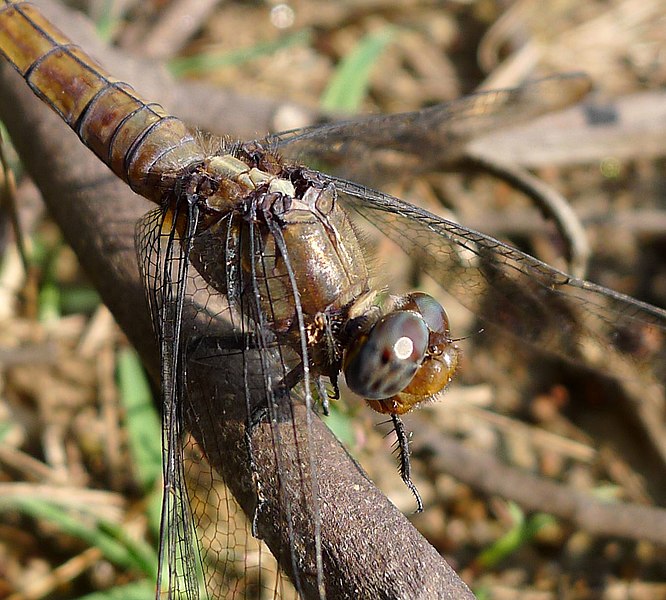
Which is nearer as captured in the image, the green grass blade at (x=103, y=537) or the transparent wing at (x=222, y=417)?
the transparent wing at (x=222, y=417)

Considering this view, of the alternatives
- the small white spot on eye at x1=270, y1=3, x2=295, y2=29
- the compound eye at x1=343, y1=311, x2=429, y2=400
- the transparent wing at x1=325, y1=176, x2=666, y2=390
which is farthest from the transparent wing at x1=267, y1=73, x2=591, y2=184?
the small white spot on eye at x1=270, y1=3, x2=295, y2=29

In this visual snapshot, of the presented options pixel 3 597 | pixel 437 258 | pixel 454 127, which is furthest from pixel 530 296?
pixel 3 597

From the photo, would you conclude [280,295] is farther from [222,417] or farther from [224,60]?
[224,60]

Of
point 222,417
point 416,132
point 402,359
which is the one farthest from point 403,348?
point 416,132

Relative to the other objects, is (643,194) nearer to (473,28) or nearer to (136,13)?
(473,28)

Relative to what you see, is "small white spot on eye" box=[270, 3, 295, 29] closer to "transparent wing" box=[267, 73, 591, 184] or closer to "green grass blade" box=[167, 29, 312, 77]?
"green grass blade" box=[167, 29, 312, 77]

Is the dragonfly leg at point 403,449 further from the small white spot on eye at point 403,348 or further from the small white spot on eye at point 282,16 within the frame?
the small white spot on eye at point 282,16

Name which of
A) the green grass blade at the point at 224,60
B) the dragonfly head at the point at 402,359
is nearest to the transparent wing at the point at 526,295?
the dragonfly head at the point at 402,359
